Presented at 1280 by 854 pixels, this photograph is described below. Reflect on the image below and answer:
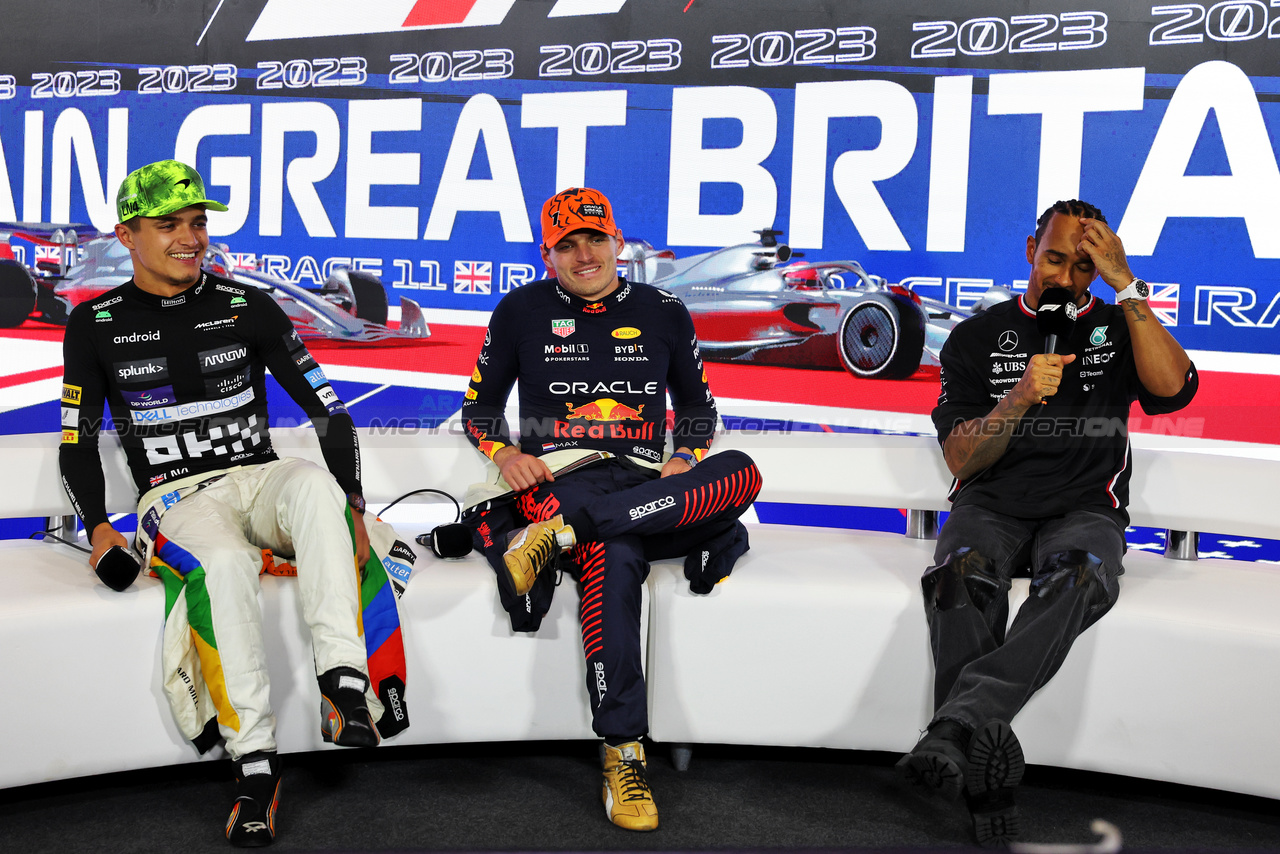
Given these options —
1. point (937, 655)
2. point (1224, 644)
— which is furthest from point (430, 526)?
point (1224, 644)

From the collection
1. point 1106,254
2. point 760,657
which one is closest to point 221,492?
point 760,657

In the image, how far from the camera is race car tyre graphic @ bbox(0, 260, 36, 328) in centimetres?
460

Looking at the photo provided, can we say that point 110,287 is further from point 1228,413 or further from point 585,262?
point 1228,413

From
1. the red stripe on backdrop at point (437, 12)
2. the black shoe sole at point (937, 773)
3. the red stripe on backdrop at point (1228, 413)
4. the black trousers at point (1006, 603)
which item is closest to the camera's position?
the black shoe sole at point (937, 773)

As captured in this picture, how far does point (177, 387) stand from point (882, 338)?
276 centimetres

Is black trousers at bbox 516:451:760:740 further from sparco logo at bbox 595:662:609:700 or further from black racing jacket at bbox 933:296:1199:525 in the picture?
black racing jacket at bbox 933:296:1199:525

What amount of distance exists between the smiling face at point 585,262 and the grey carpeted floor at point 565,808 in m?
1.11

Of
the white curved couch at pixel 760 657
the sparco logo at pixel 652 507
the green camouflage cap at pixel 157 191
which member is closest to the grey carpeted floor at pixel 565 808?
the white curved couch at pixel 760 657

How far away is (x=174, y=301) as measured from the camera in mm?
2328

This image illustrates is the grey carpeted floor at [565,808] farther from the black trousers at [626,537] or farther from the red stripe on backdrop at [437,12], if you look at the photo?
the red stripe on backdrop at [437,12]

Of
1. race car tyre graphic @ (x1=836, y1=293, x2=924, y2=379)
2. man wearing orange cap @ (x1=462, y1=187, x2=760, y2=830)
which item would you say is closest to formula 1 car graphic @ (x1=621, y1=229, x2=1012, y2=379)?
race car tyre graphic @ (x1=836, y1=293, x2=924, y2=379)

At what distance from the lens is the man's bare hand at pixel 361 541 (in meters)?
2.11

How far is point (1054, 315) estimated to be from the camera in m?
2.34

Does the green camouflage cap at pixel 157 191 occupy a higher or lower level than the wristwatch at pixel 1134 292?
higher
